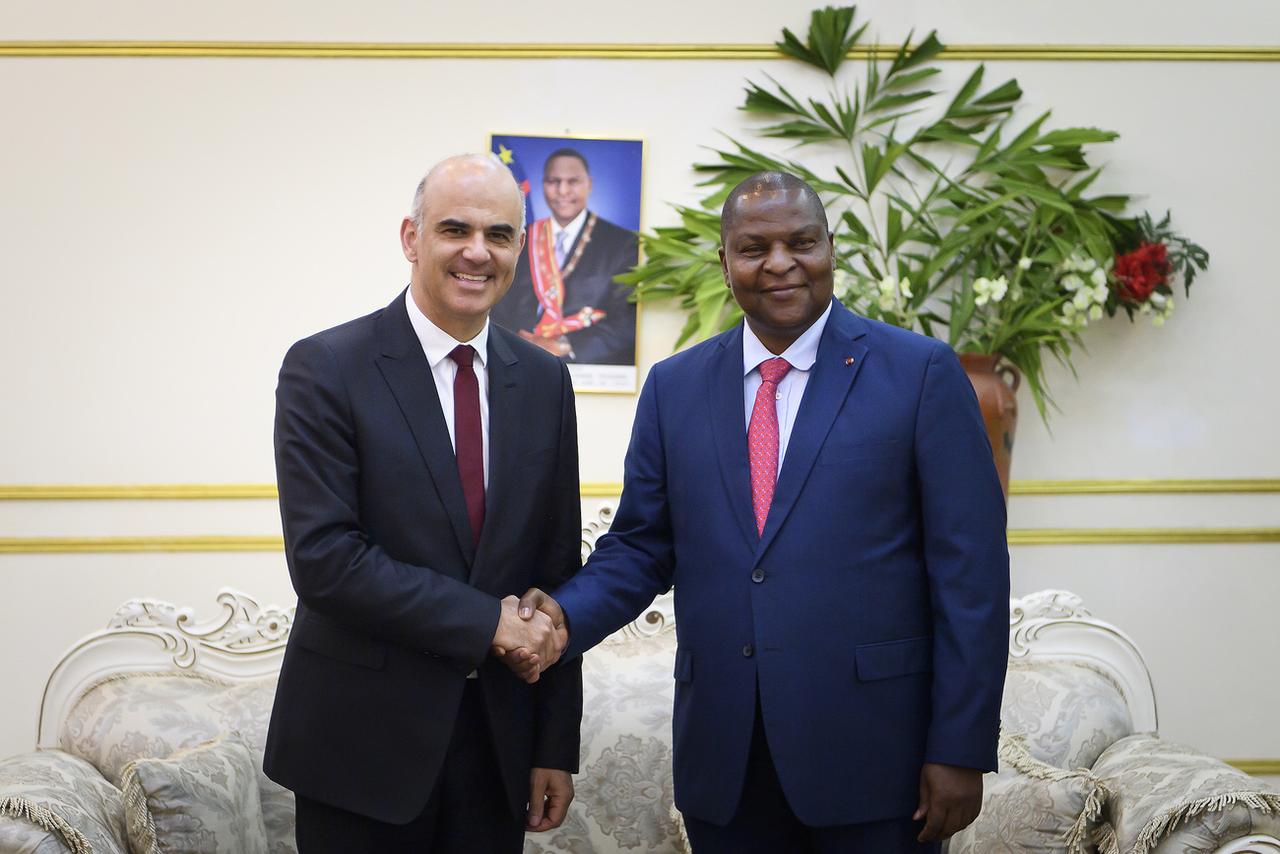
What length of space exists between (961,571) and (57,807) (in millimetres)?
1794

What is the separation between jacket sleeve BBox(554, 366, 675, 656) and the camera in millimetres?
2102

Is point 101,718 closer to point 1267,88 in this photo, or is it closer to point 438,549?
point 438,549

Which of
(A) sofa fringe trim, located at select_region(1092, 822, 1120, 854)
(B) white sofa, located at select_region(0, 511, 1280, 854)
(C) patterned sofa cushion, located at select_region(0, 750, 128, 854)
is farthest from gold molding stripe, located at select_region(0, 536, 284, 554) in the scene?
(A) sofa fringe trim, located at select_region(1092, 822, 1120, 854)

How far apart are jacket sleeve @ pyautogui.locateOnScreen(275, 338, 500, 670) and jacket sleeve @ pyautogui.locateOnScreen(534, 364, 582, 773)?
0.24 meters

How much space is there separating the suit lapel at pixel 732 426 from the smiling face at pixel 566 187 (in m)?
Answer: 1.98

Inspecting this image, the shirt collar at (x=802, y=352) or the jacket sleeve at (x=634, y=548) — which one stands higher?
the shirt collar at (x=802, y=352)

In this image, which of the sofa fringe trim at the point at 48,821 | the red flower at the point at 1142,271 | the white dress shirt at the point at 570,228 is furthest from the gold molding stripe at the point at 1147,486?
the sofa fringe trim at the point at 48,821

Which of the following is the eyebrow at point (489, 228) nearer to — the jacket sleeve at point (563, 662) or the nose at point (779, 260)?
the jacket sleeve at point (563, 662)

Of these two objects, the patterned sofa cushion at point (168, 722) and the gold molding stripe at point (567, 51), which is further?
the gold molding stripe at point (567, 51)

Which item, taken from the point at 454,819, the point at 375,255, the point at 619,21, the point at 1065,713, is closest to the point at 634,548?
the point at 454,819

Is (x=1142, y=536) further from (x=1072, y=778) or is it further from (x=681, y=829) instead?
(x=681, y=829)

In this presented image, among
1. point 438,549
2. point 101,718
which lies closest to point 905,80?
point 438,549

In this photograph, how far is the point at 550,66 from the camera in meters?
4.00

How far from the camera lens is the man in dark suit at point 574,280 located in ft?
13.0
